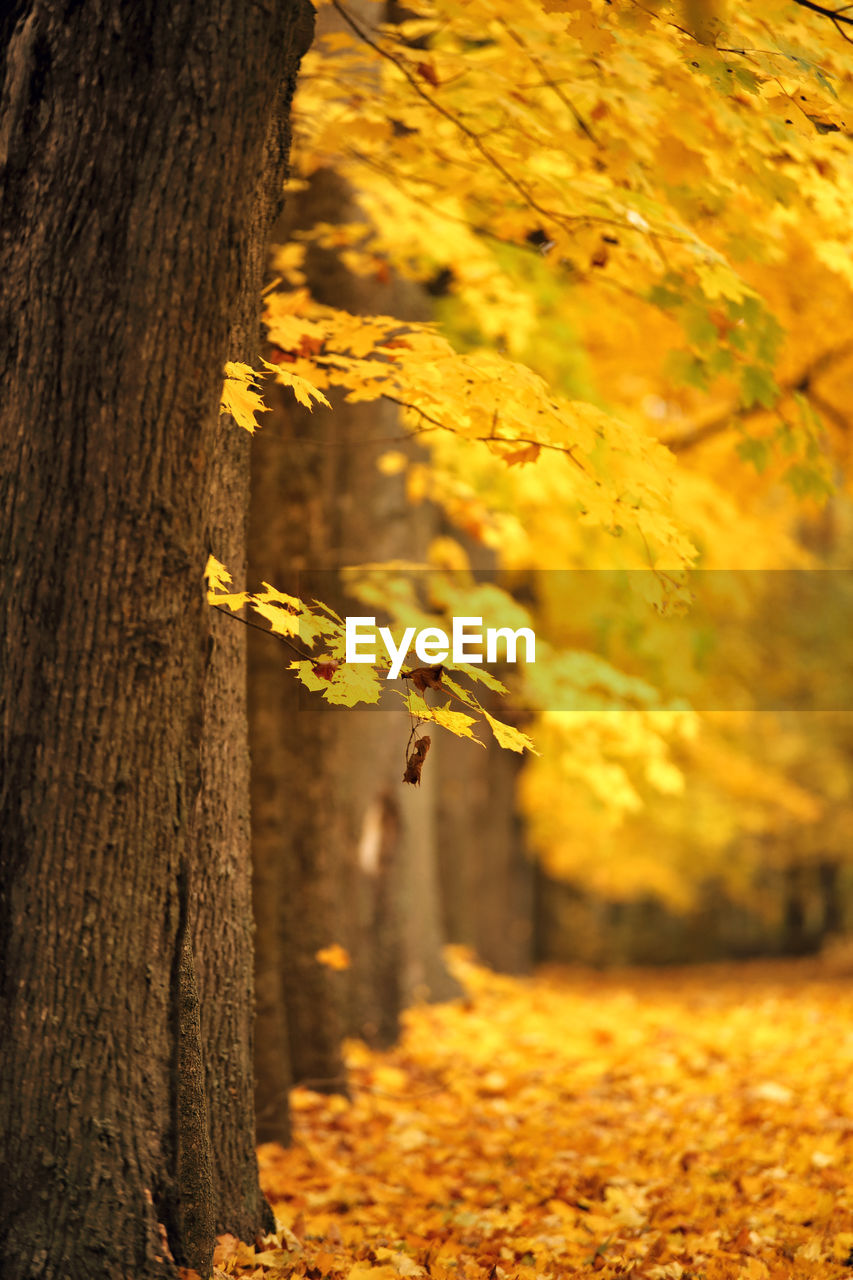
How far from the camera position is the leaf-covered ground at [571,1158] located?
10.8 ft

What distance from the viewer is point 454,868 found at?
10.8 m

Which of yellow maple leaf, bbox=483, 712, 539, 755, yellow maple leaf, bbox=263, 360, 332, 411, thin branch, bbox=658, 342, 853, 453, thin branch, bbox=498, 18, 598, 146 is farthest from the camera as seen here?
thin branch, bbox=658, 342, 853, 453

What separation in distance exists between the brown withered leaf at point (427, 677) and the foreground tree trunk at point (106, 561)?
0.68 m

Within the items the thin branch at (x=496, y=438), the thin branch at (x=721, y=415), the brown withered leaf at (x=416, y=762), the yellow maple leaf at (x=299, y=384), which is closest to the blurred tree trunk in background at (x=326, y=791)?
the thin branch at (x=496, y=438)

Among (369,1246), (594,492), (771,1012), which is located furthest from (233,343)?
(771,1012)

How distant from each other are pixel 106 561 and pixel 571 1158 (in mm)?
3485

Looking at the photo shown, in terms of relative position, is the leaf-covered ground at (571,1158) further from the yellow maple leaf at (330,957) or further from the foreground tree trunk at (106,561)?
the foreground tree trunk at (106,561)

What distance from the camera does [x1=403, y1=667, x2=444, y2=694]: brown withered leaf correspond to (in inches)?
115

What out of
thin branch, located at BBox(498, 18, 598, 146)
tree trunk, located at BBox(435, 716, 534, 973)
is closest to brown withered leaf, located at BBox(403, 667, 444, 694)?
thin branch, located at BBox(498, 18, 598, 146)

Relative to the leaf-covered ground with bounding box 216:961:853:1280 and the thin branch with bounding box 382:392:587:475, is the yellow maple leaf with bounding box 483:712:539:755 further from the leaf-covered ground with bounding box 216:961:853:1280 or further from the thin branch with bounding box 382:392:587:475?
the leaf-covered ground with bounding box 216:961:853:1280

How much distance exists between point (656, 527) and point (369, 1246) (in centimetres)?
255

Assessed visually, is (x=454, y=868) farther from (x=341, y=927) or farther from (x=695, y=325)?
(x=695, y=325)

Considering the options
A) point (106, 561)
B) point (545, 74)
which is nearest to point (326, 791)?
point (106, 561)

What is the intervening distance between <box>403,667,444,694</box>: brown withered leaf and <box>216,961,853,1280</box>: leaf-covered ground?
172cm
